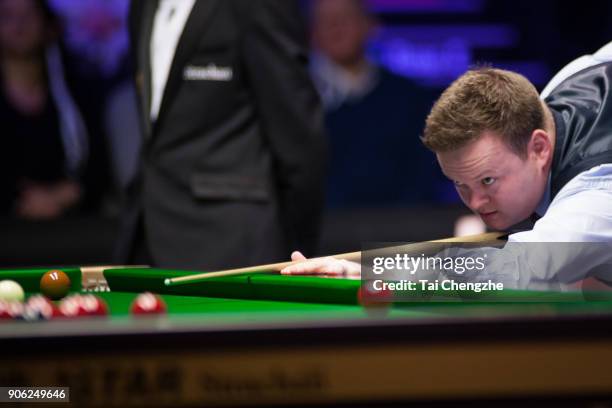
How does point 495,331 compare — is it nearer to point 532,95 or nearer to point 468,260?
point 468,260

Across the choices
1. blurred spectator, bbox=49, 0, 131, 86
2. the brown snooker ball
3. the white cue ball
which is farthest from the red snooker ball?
blurred spectator, bbox=49, 0, 131, 86

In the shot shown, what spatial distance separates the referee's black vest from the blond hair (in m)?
0.08

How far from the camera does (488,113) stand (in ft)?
8.68

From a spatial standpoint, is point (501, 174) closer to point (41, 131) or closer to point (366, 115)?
point (366, 115)

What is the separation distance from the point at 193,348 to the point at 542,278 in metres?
0.89

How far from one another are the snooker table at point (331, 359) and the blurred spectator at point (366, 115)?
3.89 metres

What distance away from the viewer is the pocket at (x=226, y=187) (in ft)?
11.9

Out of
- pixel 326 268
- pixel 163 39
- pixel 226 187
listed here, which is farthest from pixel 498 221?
pixel 163 39

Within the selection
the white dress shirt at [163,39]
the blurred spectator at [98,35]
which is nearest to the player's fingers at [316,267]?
the white dress shirt at [163,39]

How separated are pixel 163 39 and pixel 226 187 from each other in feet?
1.82

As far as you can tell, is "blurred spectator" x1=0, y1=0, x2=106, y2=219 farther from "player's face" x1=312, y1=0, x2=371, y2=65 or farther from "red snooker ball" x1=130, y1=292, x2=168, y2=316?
"red snooker ball" x1=130, y1=292, x2=168, y2=316

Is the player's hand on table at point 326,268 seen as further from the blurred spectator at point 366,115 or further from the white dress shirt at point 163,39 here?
the blurred spectator at point 366,115

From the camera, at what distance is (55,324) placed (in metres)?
1.84

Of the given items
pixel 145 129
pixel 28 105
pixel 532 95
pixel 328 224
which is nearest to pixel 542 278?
pixel 532 95
